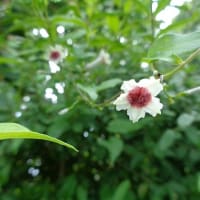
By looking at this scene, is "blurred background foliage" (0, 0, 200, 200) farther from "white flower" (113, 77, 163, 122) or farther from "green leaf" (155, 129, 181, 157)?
"white flower" (113, 77, 163, 122)

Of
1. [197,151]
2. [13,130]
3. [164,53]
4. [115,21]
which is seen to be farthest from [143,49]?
[13,130]

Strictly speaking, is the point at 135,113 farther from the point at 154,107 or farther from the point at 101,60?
the point at 101,60

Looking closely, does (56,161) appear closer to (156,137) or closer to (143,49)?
(156,137)

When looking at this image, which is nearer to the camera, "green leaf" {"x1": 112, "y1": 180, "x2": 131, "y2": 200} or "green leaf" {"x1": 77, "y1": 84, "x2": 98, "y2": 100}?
"green leaf" {"x1": 77, "y1": 84, "x2": 98, "y2": 100}

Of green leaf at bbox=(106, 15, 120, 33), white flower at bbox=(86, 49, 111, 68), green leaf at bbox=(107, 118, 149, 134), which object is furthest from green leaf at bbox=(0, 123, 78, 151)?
green leaf at bbox=(106, 15, 120, 33)

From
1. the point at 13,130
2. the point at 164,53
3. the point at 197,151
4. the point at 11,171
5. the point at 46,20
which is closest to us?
the point at 13,130
